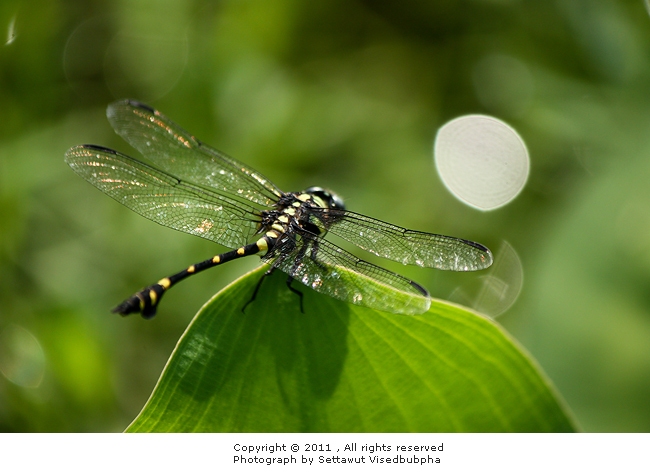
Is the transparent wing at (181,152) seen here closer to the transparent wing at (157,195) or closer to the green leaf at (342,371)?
the transparent wing at (157,195)

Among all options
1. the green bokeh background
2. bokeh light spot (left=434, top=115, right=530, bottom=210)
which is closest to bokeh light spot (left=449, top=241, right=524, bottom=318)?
the green bokeh background

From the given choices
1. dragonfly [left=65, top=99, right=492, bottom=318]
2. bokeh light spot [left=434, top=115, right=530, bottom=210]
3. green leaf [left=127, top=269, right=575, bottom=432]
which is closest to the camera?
green leaf [left=127, top=269, right=575, bottom=432]

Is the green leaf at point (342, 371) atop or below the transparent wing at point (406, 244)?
below

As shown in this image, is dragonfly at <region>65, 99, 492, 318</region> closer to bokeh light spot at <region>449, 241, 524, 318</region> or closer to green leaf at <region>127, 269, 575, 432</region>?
green leaf at <region>127, 269, 575, 432</region>

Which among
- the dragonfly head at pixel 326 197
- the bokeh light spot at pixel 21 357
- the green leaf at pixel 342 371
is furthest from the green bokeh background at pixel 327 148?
the green leaf at pixel 342 371

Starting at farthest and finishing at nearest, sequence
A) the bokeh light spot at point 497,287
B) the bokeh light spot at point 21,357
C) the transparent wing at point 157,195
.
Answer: the bokeh light spot at point 497,287
the bokeh light spot at point 21,357
the transparent wing at point 157,195
